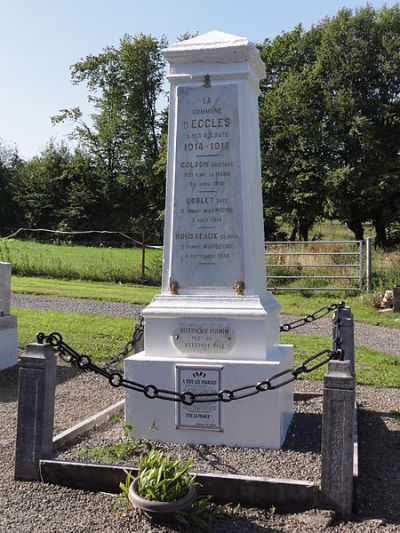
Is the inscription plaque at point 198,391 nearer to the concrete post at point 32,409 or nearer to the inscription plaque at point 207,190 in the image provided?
the inscription plaque at point 207,190

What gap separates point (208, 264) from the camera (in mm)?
5535

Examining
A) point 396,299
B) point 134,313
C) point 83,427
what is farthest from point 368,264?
point 83,427

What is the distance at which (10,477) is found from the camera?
4543 millimetres

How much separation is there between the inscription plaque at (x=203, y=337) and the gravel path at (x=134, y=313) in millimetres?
5660

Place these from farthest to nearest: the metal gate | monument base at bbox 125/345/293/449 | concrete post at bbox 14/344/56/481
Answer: the metal gate → monument base at bbox 125/345/293/449 → concrete post at bbox 14/344/56/481

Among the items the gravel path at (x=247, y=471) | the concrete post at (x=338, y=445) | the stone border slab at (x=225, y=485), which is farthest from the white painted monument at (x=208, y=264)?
the concrete post at (x=338, y=445)

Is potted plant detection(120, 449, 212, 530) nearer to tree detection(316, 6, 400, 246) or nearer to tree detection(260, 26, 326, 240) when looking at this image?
tree detection(316, 6, 400, 246)

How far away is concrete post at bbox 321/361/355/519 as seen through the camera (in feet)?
12.9

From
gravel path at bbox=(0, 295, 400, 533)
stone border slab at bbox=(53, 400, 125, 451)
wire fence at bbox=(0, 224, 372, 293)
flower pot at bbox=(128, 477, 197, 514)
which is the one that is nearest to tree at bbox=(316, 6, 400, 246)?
wire fence at bbox=(0, 224, 372, 293)

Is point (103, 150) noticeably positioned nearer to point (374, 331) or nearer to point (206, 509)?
point (374, 331)

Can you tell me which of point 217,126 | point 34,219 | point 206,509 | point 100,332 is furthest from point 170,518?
point 34,219

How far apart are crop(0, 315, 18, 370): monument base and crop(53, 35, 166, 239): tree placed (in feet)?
121

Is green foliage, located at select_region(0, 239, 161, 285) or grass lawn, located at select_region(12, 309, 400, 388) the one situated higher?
green foliage, located at select_region(0, 239, 161, 285)

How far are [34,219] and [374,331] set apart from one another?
129 feet
